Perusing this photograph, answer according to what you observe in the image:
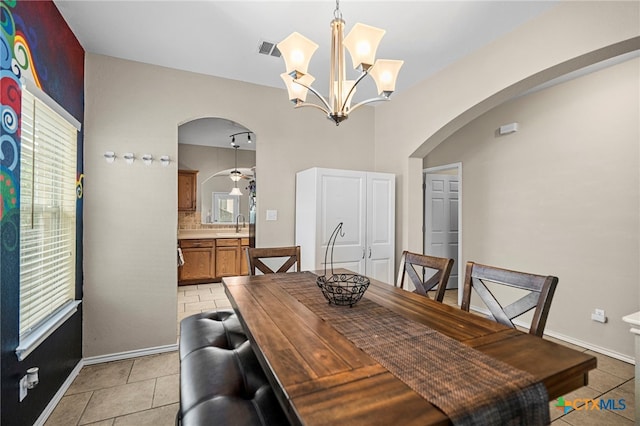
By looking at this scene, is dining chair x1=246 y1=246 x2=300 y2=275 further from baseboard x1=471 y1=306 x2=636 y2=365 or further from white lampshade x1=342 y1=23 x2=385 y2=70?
baseboard x1=471 y1=306 x2=636 y2=365

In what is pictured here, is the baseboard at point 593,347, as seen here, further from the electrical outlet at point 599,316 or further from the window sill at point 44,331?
the window sill at point 44,331

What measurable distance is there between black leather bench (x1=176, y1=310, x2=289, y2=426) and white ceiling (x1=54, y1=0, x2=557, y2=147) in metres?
2.22

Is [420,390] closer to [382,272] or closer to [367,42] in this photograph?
[367,42]

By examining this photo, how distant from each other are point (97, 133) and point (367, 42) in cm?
254

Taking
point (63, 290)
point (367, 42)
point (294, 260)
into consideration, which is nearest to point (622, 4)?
point (367, 42)

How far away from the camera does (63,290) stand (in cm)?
233

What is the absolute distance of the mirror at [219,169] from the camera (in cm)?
592

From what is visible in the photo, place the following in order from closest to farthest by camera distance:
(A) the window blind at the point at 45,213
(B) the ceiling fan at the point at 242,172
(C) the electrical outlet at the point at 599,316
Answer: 1. (A) the window blind at the point at 45,213
2. (C) the electrical outlet at the point at 599,316
3. (B) the ceiling fan at the point at 242,172

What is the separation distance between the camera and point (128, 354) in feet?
9.37

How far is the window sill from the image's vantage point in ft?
5.51

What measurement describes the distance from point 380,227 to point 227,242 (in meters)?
3.24

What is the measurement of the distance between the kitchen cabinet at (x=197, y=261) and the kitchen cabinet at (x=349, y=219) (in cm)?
260

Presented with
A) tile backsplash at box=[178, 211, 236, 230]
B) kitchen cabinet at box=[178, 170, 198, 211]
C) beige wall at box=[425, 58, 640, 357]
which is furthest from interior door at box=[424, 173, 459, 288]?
kitchen cabinet at box=[178, 170, 198, 211]

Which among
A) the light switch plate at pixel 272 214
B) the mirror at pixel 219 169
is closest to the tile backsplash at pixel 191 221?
the mirror at pixel 219 169
